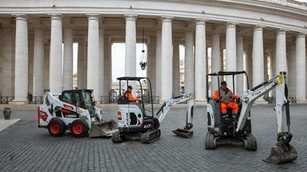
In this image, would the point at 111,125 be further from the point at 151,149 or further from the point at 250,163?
the point at 250,163

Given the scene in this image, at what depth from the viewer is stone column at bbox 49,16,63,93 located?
35688mm

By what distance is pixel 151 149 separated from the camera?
12.5m

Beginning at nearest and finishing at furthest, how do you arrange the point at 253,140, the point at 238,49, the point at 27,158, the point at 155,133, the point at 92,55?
the point at 27,158
the point at 253,140
the point at 155,133
the point at 92,55
the point at 238,49

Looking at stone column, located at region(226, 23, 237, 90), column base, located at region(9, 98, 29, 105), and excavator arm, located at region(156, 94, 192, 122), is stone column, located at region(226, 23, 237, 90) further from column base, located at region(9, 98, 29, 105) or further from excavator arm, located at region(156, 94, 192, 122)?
excavator arm, located at region(156, 94, 192, 122)

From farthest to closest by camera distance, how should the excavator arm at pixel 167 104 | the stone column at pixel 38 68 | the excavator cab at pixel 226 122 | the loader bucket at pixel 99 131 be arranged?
the stone column at pixel 38 68, the loader bucket at pixel 99 131, the excavator arm at pixel 167 104, the excavator cab at pixel 226 122

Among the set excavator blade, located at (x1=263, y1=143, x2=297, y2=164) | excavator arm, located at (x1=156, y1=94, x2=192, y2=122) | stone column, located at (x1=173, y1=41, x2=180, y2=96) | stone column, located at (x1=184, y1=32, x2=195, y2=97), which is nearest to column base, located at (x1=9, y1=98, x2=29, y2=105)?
stone column, located at (x1=184, y1=32, x2=195, y2=97)

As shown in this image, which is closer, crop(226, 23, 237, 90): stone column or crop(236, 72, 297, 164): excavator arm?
crop(236, 72, 297, 164): excavator arm

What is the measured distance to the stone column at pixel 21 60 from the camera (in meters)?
35.8

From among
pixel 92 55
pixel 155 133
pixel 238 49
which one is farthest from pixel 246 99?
pixel 238 49

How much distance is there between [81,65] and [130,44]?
11.9 m

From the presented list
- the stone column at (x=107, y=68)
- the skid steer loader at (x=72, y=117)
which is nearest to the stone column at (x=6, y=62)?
the stone column at (x=107, y=68)

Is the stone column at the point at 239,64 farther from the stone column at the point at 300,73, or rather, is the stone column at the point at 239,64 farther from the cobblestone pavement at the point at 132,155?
the cobblestone pavement at the point at 132,155

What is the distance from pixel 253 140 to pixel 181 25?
3238 cm

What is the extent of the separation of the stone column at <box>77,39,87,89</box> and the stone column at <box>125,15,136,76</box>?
10829mm
